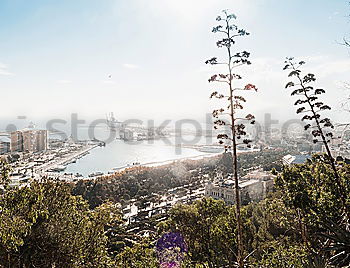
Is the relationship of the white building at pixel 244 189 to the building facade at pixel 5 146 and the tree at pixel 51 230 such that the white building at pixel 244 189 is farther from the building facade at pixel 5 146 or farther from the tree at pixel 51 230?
the building facade at pixel 5 146

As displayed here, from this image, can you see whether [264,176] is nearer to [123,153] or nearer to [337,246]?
[337,246]

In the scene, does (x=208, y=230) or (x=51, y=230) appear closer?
(x=51, y=230)

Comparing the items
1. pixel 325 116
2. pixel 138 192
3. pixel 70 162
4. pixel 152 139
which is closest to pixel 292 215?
pixel 325 116

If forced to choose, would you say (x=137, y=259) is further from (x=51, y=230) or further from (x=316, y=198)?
(x=316, y=198)

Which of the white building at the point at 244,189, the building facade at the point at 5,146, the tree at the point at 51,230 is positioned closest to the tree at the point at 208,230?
the tree at the point at 51,230

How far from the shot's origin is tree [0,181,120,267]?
2449 mm

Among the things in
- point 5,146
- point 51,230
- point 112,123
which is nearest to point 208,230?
point 51,230

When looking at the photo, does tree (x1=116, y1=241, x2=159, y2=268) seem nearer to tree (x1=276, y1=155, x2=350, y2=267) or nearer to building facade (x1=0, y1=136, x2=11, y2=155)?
tree (x1=276, y1=155, x2=350, y2=267)

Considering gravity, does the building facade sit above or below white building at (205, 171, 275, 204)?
above

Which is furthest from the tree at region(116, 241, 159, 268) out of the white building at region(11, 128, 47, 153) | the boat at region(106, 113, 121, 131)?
the boat at region(106, 113, 121, 131)

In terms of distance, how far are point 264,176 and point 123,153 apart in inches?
1027

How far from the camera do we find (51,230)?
Result: 108 inches

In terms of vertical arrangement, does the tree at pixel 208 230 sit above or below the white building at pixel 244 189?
above

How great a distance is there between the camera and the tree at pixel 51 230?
245 cm
